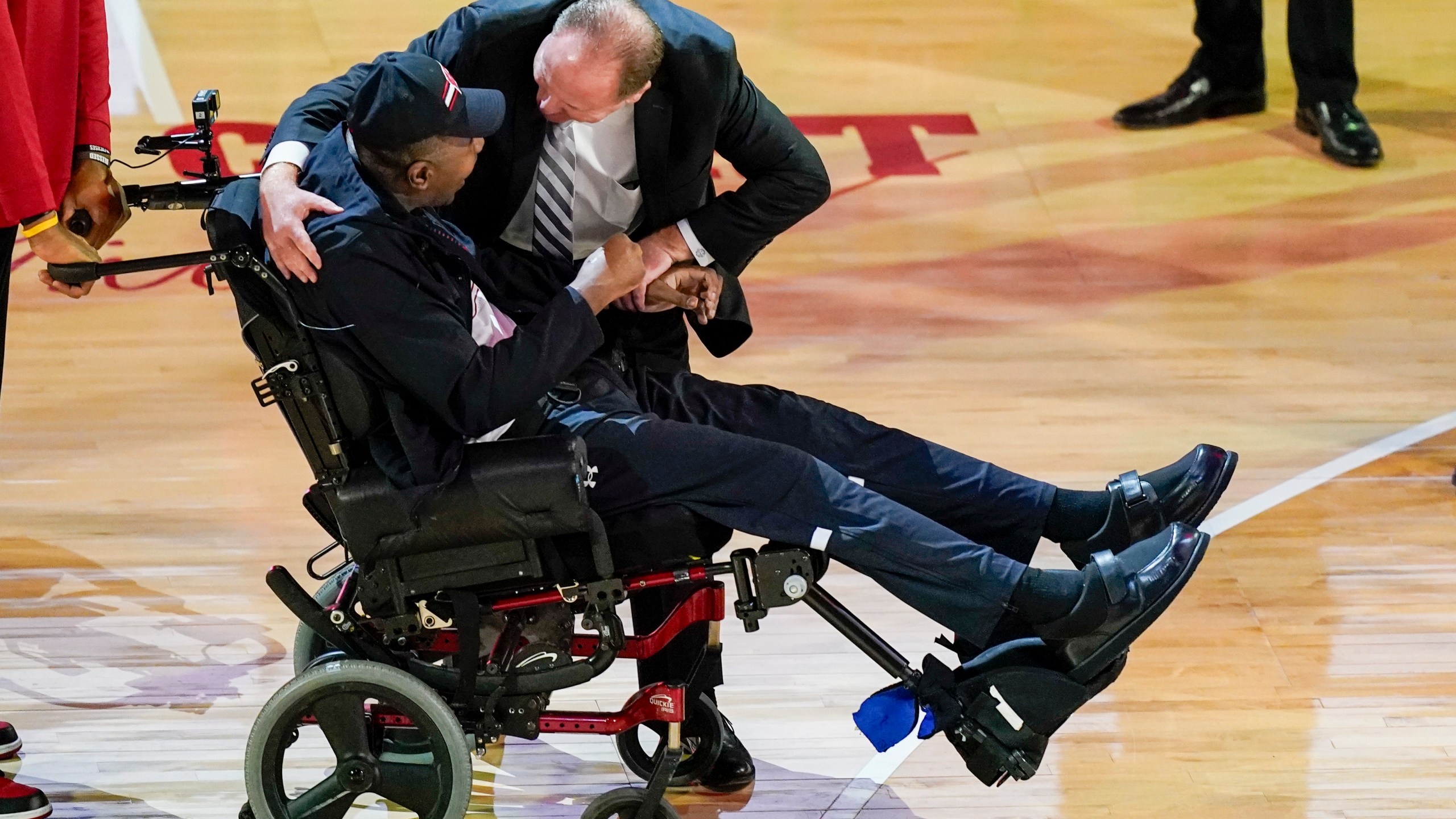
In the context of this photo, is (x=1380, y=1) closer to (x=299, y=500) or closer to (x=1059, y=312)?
(x=1059, y=312)

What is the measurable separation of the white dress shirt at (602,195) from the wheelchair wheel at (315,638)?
710 millimetres

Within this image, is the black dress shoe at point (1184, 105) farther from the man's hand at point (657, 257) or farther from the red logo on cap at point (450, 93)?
the red logo on cap at point (450, 93)

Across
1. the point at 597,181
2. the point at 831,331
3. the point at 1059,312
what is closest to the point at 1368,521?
the point at 1059,312

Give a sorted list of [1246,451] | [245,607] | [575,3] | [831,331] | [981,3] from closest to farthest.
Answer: [575,3] < [245,607] < [1246,451] < [831,331] < [981,3]

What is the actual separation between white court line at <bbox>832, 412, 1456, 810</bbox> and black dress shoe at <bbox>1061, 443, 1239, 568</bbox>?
0.38m

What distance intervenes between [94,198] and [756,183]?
1.24 metres

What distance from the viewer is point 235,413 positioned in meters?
4.42

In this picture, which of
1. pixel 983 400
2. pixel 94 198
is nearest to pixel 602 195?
pixel 94 198

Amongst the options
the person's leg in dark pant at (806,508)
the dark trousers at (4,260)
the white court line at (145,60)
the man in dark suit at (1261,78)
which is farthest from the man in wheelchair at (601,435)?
the white court line at (145,60)

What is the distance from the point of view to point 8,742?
3055 millimetres

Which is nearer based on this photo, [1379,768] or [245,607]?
[1379,768]

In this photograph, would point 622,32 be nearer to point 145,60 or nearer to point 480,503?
point 480,503

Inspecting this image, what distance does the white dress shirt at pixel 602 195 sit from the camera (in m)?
3.10

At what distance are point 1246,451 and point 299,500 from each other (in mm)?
2366
